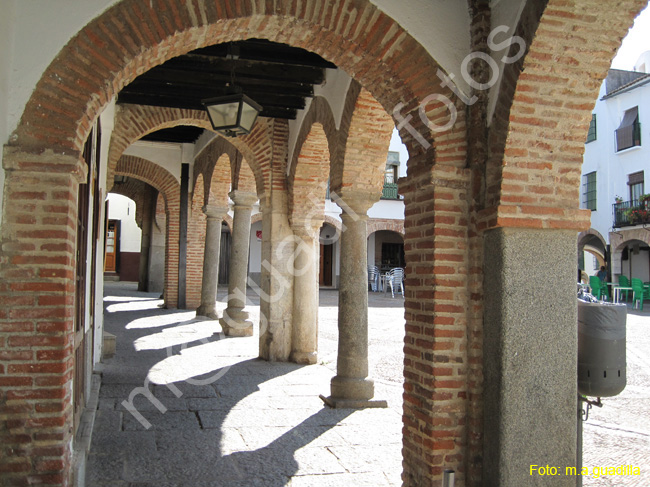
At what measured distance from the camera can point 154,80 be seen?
5824 mm

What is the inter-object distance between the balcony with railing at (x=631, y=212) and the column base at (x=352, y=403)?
17204 mm

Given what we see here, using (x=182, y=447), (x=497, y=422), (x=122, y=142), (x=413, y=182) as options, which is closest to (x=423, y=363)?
(x=497, y=422)

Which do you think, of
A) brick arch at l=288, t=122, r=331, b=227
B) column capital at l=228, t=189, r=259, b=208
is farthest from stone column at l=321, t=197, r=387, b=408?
column capital at l=228, t=189, r=259, b=208

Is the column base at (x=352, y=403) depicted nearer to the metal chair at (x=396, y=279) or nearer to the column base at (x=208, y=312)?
the column base at (x=208, y=312)

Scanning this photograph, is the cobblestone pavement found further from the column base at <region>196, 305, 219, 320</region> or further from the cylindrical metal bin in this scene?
the column base at <region>196, 305, 219, 320</region>

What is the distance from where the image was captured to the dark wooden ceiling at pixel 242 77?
16.8 feet

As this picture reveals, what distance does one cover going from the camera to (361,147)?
207 inches

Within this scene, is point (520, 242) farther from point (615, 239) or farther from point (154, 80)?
point (615, 239)

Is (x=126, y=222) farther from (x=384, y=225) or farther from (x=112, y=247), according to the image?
(x=384, y=225)

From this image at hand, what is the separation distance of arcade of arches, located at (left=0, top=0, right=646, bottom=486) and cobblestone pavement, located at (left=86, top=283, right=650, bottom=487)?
→ 1.87ft

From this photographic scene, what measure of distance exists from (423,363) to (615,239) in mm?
20253

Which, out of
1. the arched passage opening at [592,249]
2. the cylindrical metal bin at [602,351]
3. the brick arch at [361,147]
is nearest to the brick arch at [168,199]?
the brick arch at [361,147]

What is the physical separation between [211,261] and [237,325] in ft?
6.85

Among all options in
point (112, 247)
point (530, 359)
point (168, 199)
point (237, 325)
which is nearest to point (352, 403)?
point (530, 359)
